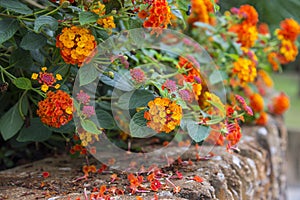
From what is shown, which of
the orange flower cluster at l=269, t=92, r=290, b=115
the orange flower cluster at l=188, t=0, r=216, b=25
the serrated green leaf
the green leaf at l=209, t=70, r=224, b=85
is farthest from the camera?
the orange flower cluster at l=269, t=92, r=290, b=115

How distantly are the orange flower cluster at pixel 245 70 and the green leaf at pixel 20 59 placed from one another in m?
0.63

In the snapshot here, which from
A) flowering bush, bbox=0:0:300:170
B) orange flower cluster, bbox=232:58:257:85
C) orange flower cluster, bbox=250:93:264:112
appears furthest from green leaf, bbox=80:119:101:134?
orange flower cluster, bbox=250:93:264:112

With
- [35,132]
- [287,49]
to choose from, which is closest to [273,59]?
[287,49]

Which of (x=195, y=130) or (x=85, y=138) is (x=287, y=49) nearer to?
(x=195, y=130)

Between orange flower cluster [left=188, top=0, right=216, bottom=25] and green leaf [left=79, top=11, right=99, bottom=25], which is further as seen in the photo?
orange flower cluster [left=188, top=0, right=216, bottom=25]

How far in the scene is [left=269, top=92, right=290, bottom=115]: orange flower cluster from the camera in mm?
2006

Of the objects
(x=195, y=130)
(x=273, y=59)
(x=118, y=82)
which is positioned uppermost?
(x=273, y=59)

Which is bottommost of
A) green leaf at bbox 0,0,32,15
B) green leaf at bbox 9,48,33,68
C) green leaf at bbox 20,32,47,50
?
green leaf at bbox 9,48,33,68

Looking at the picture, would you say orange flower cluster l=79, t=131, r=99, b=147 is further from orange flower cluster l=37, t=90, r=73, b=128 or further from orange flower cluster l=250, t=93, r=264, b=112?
orange flower cluster l=250, t=93, r=264, b=112

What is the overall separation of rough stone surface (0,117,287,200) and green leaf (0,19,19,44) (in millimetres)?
319

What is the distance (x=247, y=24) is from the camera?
58.7 inches

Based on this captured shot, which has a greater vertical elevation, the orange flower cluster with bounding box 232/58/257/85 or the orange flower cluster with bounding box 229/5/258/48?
the orange flower cluster with bounding box 229/5/258/48

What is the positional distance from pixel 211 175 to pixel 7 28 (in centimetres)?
54

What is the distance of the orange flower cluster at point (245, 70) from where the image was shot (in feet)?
4.63
